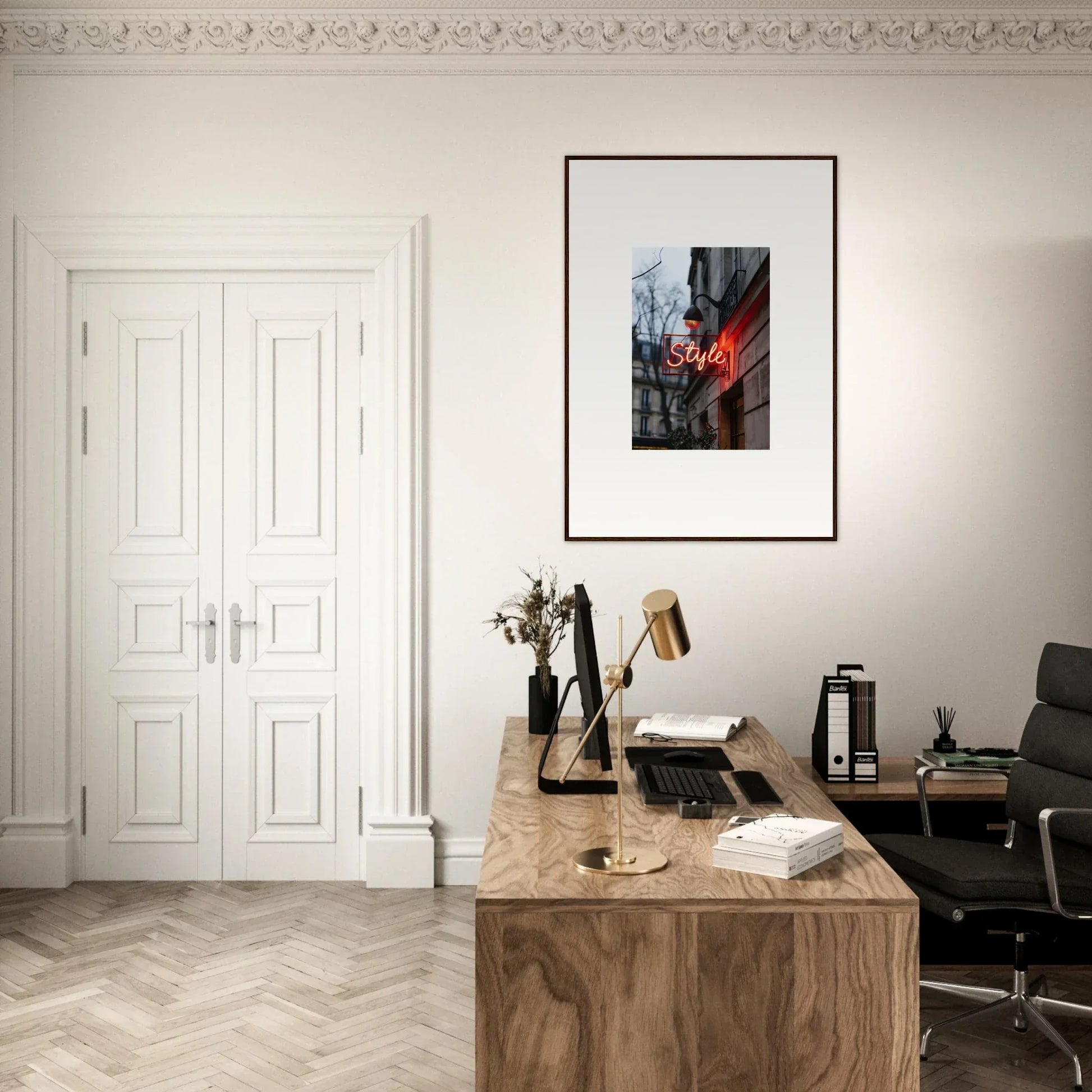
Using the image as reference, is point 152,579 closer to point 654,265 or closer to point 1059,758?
point 654,265

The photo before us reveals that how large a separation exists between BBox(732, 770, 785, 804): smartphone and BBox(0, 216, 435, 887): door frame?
1.62 metres

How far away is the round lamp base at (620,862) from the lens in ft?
6.31

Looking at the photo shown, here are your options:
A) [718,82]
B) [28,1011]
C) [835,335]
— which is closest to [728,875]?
[28,1011]

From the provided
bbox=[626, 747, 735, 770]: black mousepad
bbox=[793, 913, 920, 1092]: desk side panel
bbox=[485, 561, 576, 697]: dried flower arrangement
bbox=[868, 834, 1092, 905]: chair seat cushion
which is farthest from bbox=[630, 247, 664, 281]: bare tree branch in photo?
bbox=[793, 913, 920, 1092]: desk side panel

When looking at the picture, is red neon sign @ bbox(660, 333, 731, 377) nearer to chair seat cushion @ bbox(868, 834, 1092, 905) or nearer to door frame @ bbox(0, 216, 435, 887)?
door frame @ bbox(0, 216, 435, 887)

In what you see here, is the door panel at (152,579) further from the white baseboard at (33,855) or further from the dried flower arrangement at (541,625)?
the dried flower arrangement at (541,625)

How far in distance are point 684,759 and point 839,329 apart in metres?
1.95

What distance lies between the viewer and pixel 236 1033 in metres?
2.81

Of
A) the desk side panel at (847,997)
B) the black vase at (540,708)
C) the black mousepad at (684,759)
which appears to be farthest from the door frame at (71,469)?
the desk side panel at (847,997)

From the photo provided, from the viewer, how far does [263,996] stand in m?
3.03

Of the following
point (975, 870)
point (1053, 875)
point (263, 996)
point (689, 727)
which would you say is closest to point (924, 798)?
point (975, 870)

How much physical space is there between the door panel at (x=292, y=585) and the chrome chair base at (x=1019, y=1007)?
2.22 m

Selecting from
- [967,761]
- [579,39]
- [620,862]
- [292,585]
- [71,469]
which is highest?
[579,39]

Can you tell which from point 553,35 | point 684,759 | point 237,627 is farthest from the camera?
point 237,627
